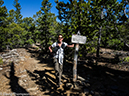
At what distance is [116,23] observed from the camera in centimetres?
545

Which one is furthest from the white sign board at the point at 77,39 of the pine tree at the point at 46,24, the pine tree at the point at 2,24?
the pine tree at the point at 2,24

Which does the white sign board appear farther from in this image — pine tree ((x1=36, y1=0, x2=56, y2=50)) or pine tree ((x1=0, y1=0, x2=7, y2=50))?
pine tree ((x1=0, y1=0, x2=7, y2=50))

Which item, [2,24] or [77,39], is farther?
[2,24]

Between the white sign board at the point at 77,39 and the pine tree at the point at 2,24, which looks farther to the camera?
the pine tree at the point at 2,24

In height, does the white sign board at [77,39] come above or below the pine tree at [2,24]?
below

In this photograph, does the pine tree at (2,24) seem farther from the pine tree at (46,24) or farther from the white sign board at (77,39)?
the white sign board at (77,39)

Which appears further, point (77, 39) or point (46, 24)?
point (46, 24)

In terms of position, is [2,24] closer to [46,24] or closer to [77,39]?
[46,24]

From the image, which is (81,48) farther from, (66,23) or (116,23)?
(116,23)

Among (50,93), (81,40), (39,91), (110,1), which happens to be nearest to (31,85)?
(39,91)

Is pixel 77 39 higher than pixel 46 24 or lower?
lower

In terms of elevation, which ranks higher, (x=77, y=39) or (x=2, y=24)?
(x=2, y=24)

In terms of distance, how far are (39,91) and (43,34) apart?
1020 centimetres

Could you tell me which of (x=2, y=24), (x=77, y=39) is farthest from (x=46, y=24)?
(x=77, y=39)
